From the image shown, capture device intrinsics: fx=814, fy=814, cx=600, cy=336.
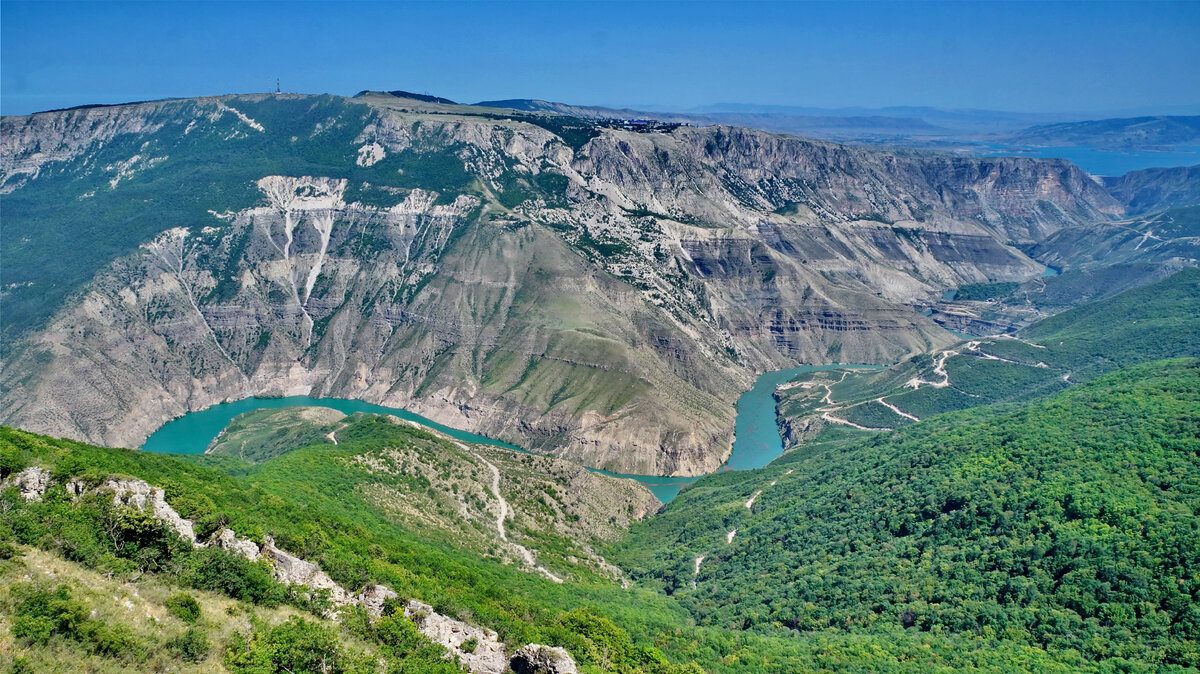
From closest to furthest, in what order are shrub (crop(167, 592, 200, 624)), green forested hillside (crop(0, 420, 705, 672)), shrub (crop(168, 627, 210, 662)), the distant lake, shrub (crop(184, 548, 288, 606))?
shrub (crop(168, 627, 210, 662))
shrub (crop(167, 592, 200, 624))
green forested hillside (crop(0, 420, 705, 672))
shrub (crop(184, 548, 288, 606))
the distant lake

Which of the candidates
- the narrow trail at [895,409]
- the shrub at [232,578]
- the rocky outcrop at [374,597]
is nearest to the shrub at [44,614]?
the shrub at [232,578]

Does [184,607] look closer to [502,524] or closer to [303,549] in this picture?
[303,549]

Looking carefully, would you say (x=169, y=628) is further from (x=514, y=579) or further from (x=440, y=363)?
(x=440, y=363)

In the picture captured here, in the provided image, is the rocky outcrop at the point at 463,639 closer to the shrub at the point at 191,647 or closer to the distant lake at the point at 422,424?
the shrub at the point at 191,647

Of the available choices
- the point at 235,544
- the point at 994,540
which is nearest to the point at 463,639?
the point at 235,544

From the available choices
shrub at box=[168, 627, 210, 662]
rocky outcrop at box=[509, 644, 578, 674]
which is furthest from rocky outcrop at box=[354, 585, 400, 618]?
shrub at box=[168, 627, 210, 662]

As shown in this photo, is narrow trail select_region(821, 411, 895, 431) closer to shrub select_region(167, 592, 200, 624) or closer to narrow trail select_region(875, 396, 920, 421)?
narrow trail select_region(875, 396, 920, 421)

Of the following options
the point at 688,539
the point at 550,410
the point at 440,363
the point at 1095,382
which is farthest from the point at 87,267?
the point at 1095,382
